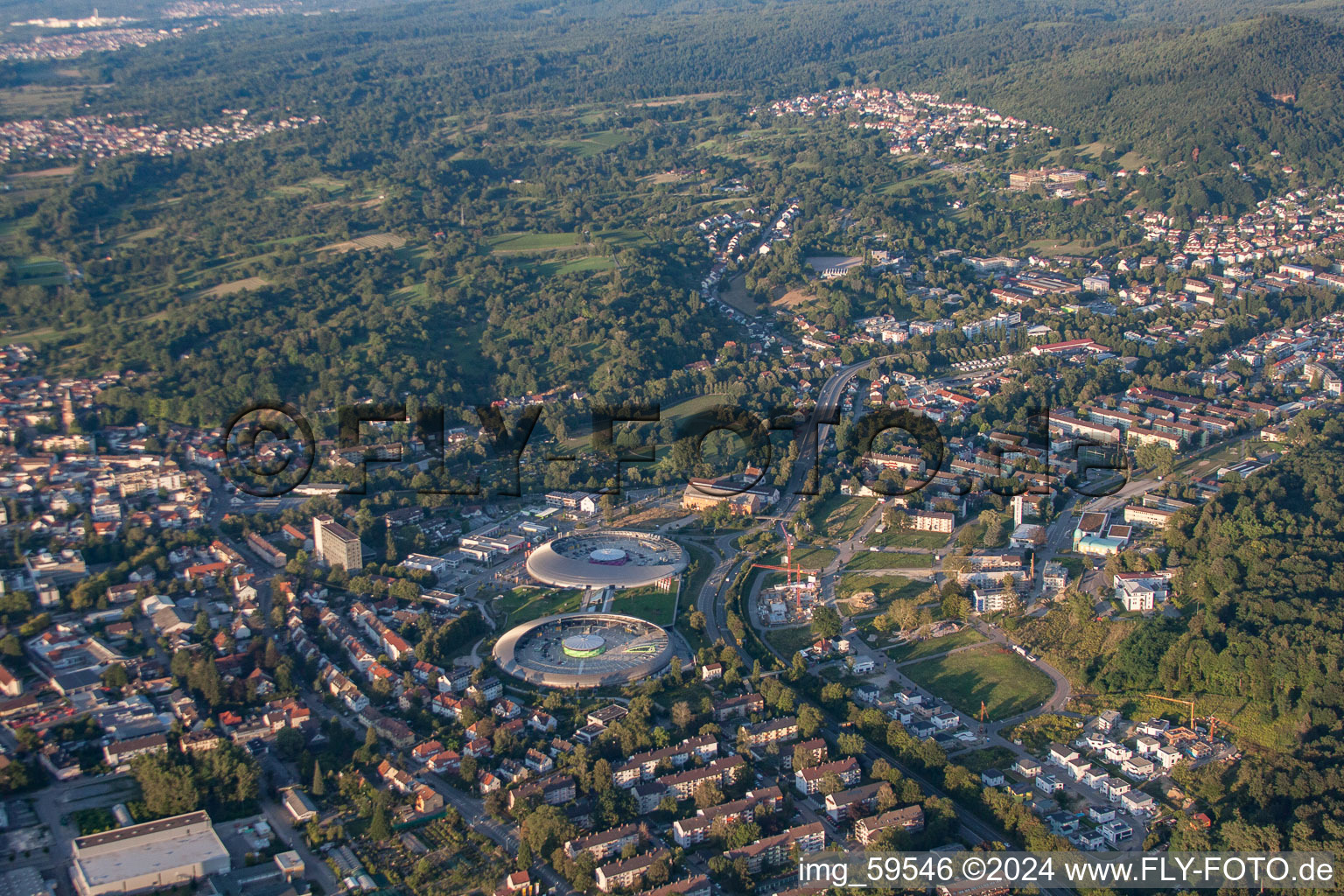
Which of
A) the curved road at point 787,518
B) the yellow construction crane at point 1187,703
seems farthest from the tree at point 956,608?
the yellow construction crane at point 1187,703

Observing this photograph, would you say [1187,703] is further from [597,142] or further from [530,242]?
[597,142]

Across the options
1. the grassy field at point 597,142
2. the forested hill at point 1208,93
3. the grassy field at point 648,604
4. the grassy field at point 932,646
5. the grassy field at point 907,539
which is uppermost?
the forested hill at point 1208,93

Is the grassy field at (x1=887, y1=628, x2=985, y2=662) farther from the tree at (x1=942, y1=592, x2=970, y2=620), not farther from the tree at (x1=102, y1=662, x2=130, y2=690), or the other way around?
the tree at (x1=102, y1=662, x2=130, y2=690)

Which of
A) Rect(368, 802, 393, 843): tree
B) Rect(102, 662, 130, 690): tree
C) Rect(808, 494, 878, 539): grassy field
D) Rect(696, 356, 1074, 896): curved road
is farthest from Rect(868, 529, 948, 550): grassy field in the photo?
Rect(102, 662, 130, 690): tree

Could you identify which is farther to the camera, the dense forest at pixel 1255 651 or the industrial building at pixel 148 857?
the dense forest at pixel 1255 651

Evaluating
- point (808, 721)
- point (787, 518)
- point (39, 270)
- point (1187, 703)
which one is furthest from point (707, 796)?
point (39, 270)

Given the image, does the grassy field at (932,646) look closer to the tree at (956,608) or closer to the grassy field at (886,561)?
the tree at (956,608)

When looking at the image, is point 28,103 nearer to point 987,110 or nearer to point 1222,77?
point 987,110
